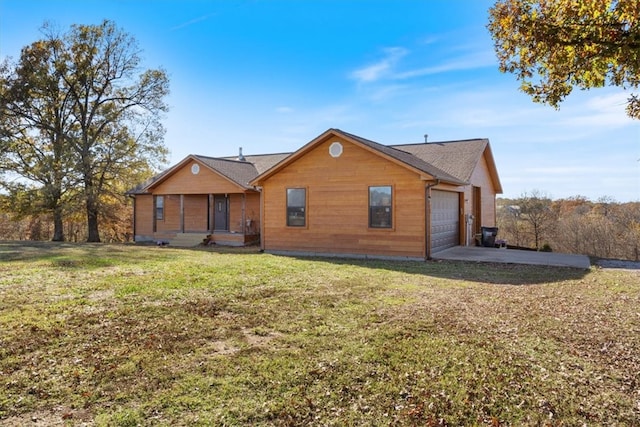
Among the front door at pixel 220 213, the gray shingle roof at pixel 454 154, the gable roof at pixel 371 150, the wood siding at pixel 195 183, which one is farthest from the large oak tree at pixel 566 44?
the front door at pixel 220 213

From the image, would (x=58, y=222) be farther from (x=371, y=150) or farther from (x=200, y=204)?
(x=371, y=150)

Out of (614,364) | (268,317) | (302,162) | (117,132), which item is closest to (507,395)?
(614,364)

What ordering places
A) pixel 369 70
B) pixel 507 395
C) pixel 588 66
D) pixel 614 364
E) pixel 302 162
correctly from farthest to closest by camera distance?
pixel 369 70 < pixel 302 162 < pixel 588 66 < pixel 614 364 < pixel 507 395

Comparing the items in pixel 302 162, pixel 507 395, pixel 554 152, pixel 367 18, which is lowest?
pixel 507 395

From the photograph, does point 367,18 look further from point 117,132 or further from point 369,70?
point 117,132

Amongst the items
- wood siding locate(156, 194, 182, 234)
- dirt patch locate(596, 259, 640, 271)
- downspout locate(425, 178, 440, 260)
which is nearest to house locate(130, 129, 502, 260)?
downspout locate(425, 178, 440, 260)

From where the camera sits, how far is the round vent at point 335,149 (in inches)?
525

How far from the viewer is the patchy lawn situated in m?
3.16

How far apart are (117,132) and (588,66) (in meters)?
22.6

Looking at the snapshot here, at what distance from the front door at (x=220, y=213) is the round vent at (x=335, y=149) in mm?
8228

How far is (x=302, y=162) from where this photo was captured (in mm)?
14070

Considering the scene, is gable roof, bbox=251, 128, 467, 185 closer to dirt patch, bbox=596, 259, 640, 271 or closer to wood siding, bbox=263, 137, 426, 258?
wood siding, bbox=263, 137, 426, 258

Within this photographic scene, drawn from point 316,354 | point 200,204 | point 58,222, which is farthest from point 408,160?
point 58,222

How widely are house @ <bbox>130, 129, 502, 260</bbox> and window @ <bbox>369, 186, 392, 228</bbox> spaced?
3 cm
